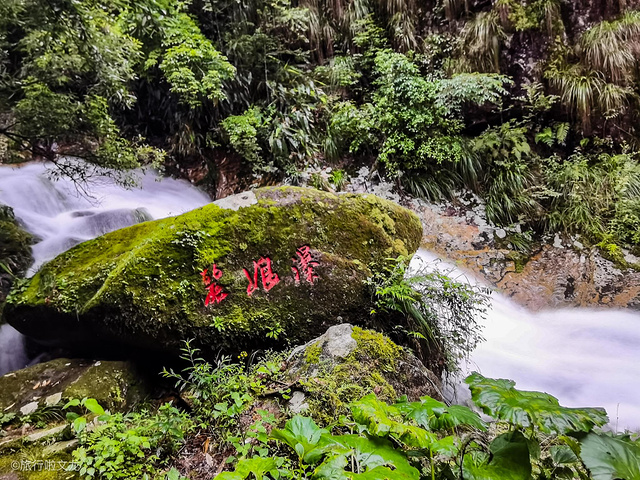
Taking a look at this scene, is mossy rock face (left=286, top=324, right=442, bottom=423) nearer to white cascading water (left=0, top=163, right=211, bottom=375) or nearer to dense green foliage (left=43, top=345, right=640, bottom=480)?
dense green foliage (left=43, top=345, right=640, bottom=480)

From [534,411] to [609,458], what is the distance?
174mm

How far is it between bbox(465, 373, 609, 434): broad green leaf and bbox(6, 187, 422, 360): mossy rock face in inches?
66.5

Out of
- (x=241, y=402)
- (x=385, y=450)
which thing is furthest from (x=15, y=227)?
(x=385, y=450)

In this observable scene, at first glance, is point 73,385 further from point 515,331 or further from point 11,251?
point 515,331

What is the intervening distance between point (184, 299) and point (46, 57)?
116 inches

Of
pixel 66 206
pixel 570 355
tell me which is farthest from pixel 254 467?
pixel 66 206

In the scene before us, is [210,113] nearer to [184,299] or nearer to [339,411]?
[184,299]

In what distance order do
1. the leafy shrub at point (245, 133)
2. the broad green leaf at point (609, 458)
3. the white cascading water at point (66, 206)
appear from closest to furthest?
the broad green leaf at point (609, 458) → the white cascading water at point (66, 206) → the leafy shrub at point (245, 133)

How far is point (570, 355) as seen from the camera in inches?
155

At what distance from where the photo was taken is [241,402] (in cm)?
174

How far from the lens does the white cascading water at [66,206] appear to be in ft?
13.5

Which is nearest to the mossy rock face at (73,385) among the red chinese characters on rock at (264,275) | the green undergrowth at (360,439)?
the green undergrowth at (360,439)

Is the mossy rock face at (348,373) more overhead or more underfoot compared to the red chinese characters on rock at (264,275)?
more underfoot

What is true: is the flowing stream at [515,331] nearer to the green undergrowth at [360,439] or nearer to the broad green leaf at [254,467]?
the green undergrowth at [360,439]
